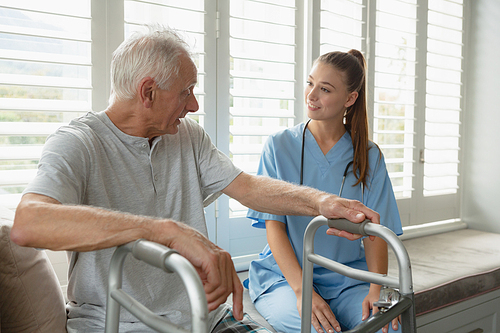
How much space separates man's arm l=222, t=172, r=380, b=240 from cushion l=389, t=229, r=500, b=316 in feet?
2.76

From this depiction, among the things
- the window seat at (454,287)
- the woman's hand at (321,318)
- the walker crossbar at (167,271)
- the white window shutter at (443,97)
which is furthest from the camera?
the white window shutter at (443,97)

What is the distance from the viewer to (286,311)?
1.42 m

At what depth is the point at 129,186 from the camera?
1162 millimetres

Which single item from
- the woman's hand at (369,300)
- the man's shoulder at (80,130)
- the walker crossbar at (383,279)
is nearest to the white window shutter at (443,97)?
the woman's hand at (369,300)

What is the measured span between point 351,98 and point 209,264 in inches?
47.5

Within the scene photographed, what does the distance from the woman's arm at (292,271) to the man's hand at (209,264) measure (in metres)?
0.66

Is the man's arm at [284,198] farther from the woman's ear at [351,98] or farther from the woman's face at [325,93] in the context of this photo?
the woman's ear at [351,98]

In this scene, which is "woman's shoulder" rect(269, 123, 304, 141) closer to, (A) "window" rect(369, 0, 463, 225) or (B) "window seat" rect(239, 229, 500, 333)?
(B) "window seat" rect(239, 229, 500, 333)

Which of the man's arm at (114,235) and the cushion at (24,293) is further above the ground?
the man's arm at (114,235)

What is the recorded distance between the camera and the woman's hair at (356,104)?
5.39ft

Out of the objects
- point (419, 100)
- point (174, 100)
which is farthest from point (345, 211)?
point (419, 100)

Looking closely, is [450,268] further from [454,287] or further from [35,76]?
[35,76]

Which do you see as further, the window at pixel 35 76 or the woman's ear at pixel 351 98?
the woman's ear at pixel 351 98

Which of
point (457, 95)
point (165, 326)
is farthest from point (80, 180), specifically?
point (457, 95)
